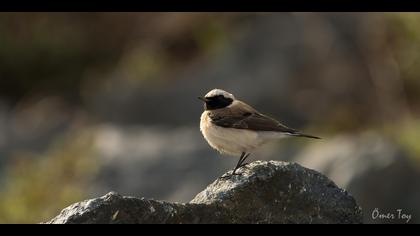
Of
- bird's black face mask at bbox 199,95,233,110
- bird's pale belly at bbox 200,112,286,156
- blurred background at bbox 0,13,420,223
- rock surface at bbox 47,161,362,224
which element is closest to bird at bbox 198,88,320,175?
bird's pale belly at bbox 200,112,286,156

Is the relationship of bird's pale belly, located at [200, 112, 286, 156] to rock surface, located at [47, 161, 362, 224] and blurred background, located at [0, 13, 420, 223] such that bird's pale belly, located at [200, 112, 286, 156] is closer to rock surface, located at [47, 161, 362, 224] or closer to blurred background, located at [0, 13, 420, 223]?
rock surface, located at [47, 161, 362, 224]

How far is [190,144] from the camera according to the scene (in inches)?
656

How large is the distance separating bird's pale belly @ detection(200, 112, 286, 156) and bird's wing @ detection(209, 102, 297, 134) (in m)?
0.06

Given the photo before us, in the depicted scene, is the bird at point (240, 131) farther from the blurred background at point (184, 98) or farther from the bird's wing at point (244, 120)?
the blurred background at point (184, 98)

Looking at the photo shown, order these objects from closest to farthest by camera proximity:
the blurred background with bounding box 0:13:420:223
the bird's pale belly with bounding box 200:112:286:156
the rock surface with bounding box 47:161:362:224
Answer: the rock surface with bounding box 47:161:362:224 → the bird's pale belly with bounding box 200:112:286:156 → the blurred background with bounding box 0:13:420:223

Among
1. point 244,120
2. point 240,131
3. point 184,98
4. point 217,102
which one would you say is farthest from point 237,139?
point 184,98

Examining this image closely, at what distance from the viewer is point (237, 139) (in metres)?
9.23

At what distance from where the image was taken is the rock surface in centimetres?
666

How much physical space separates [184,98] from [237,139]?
1066 centimetres

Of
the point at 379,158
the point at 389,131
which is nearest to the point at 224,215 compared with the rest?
the point at 379,158

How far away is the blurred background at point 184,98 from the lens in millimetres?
13992

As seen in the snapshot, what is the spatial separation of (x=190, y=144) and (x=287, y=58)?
5.08 metres

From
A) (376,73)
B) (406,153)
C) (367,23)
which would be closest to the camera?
(406,153)

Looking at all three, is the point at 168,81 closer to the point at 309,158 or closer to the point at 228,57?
the point at 228,57
